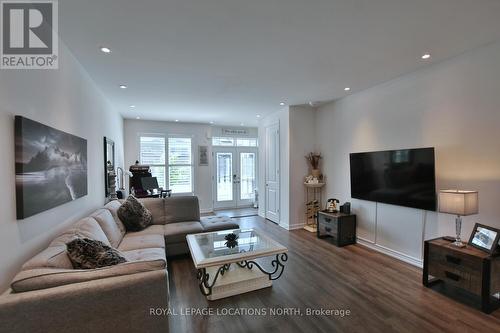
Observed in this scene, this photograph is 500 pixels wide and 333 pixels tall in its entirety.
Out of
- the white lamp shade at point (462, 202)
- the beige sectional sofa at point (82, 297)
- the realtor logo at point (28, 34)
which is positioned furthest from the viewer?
the white lamp shade at point (462, 202)

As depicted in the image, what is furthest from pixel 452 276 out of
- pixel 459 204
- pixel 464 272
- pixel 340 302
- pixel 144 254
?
pixel 144 254

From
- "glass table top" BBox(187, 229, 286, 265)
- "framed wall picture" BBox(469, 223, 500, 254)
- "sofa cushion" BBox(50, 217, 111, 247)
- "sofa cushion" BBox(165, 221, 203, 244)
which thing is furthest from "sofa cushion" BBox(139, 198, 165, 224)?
"framed wall picture" BBox(469, 223, 500, 254)

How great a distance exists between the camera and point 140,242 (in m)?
2.99

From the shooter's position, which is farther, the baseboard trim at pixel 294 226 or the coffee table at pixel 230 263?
the baseboard trim at pixel 294 226

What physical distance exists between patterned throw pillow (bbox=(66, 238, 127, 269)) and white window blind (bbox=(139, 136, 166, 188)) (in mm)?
4987

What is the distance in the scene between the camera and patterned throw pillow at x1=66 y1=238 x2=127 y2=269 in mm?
1755

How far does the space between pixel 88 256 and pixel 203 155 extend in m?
5.46

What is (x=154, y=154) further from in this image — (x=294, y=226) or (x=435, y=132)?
(x=435, y=132)

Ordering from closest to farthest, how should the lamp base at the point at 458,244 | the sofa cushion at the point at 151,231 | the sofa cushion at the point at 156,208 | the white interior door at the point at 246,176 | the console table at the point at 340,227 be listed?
1. the lamp base at the point at 458,244
2. the sofa cushion at the point at 151,231
3. the sofa cushion at the point at 156,208
4. the console table at the point at 340,227
5. the white interior door at the point at 246,176

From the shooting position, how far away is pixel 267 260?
Result: 11.4 feet

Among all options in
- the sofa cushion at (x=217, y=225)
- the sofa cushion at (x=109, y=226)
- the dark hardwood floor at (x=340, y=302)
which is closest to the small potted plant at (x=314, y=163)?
the dark hardwood floor at (x=340, y=302)

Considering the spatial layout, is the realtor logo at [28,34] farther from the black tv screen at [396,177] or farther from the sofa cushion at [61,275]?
the black tv screen at [396,177]

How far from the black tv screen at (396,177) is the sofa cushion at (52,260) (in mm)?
3914

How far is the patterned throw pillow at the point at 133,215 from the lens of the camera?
3.46m
